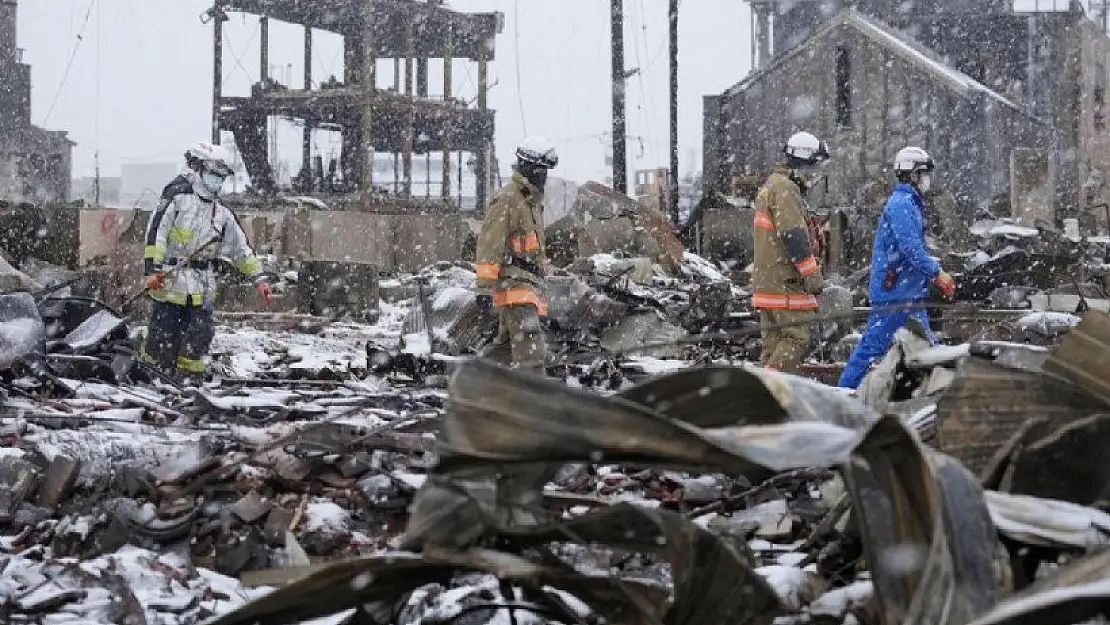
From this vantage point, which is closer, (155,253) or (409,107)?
(155,253)

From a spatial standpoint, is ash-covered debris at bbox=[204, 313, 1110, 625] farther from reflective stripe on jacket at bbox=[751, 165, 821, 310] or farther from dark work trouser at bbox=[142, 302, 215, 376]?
dark work trouser at bbox=[142, 302, 215, 376]

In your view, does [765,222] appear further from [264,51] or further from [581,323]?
[264,51]

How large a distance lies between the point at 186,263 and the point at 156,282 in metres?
0.24

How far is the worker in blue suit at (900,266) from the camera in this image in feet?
25.8

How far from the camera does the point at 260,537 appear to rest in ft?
15.1

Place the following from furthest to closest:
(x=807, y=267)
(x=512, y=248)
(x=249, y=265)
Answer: (x=249, y=265)
(x=512, y=248)
(x=807, y=267)

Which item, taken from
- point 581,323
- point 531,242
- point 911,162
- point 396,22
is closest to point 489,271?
point 531,242

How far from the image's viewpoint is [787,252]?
8219 mm

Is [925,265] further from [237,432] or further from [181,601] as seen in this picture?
[181,601]

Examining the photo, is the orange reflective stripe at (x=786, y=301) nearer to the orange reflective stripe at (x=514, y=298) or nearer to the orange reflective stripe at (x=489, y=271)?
the orange reflective stripe at (x=514, y=298)

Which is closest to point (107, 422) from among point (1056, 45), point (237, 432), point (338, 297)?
point (237, 432)

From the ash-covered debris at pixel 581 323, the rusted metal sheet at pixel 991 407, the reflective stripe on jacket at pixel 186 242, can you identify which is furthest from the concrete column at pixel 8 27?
the rusted metal sheet at pixel 991 407

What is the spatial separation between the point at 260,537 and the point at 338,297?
1346 centimetres

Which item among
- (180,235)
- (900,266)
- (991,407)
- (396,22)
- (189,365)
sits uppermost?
(396,22)
